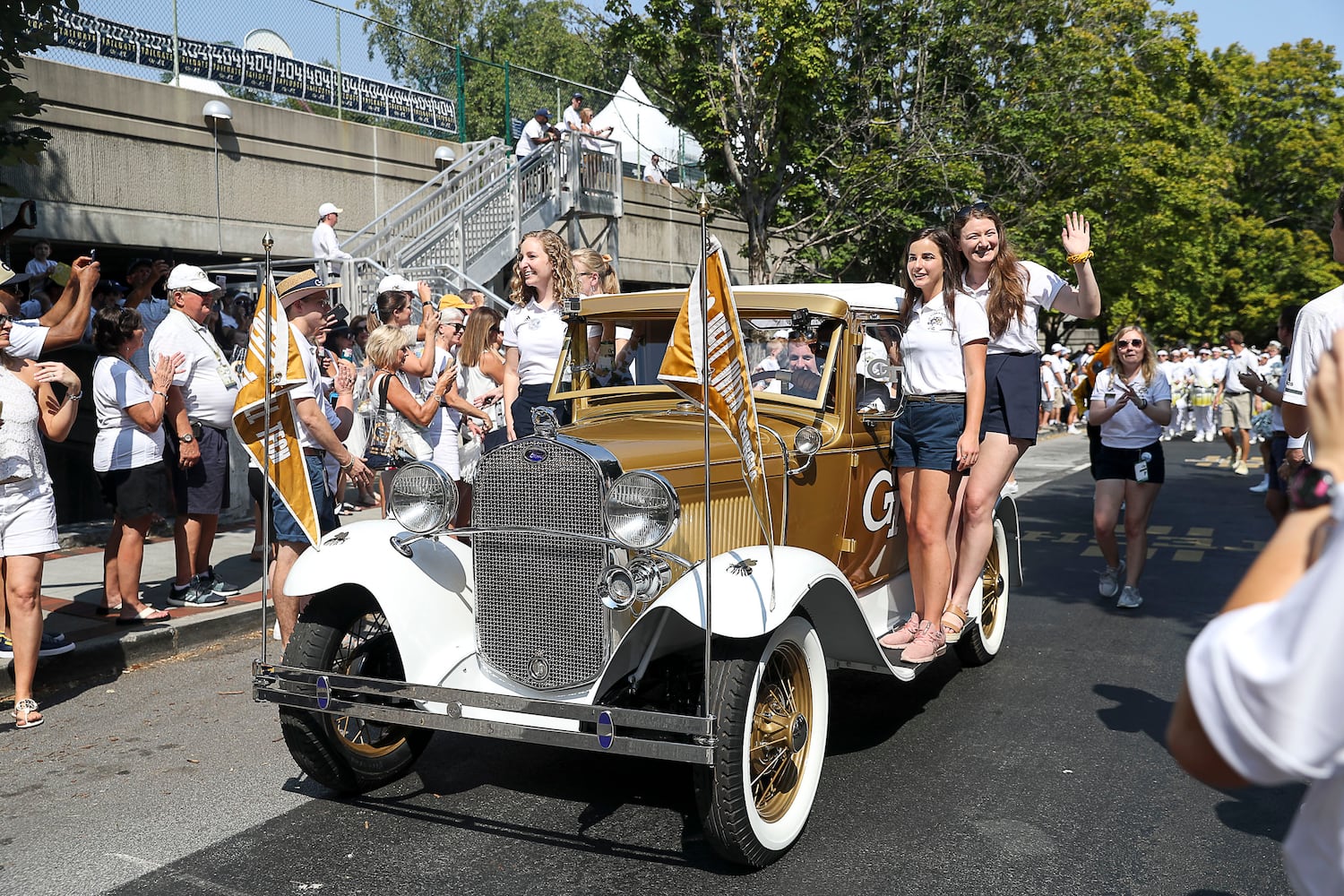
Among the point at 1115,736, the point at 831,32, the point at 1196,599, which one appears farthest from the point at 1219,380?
the point at 1115,736

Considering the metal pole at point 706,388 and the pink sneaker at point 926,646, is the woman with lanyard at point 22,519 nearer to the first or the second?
the metal pole at point 706,388

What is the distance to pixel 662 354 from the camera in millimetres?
5500

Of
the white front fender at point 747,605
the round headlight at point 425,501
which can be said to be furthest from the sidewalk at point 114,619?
the white front fender at point 747,605

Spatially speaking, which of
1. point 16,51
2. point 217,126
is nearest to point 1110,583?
point 16,51

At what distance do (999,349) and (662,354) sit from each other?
1651 mm

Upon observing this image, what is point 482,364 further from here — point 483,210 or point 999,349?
point 483,210

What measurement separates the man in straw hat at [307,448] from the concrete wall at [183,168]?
7961 millimetres

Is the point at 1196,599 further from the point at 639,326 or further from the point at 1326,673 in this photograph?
the point at 1326,673

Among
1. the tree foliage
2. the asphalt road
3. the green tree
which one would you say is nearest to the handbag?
the asphalt road

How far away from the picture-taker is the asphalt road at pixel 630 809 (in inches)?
148

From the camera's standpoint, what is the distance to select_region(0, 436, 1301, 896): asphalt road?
3.76 meters

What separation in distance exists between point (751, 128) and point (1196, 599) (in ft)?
32.2

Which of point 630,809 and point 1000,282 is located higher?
point 1000,282

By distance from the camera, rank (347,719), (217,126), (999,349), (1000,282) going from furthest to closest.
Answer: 1. (217,126)
2. (999,349)
3. (1000,282)
4. (347,719)
